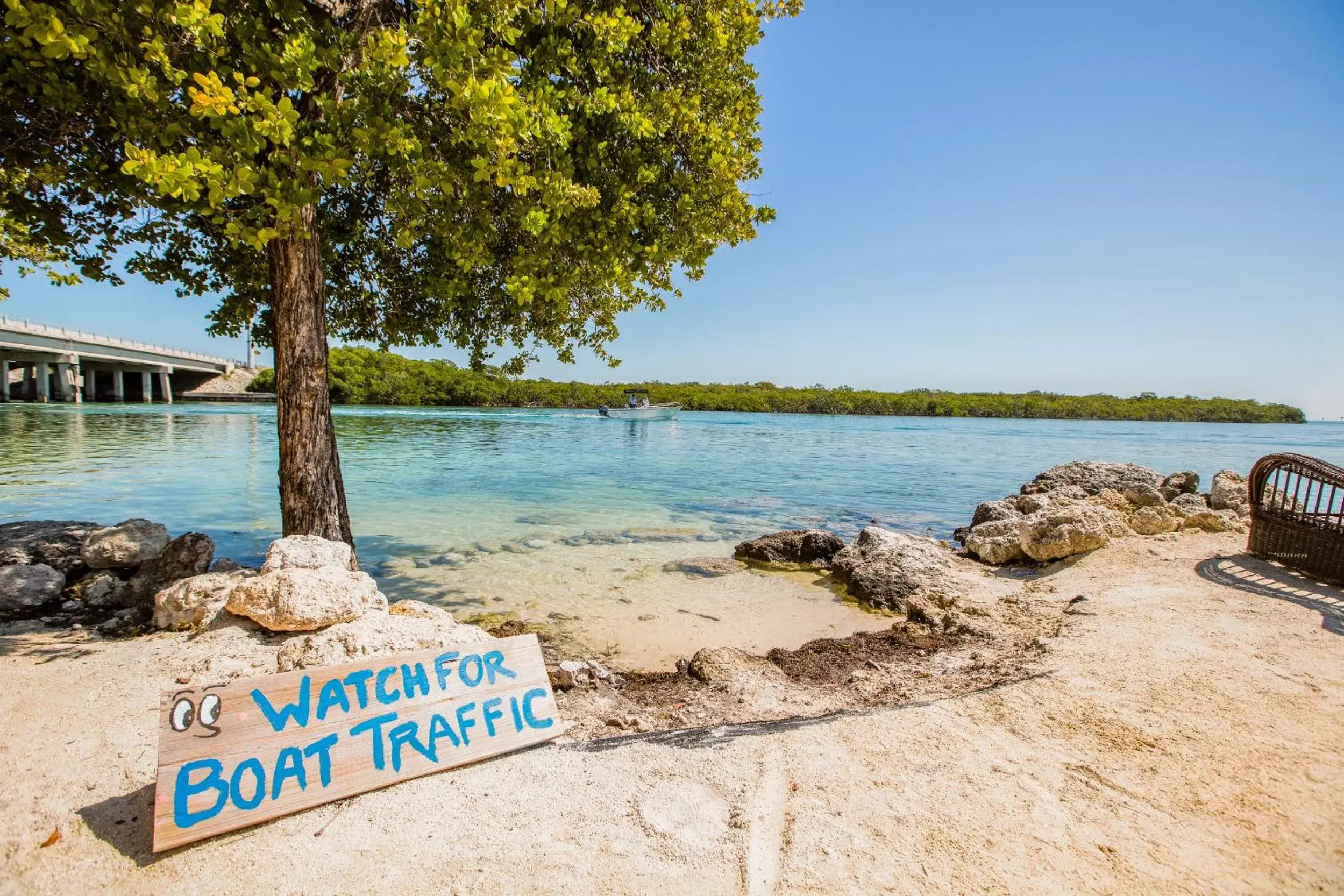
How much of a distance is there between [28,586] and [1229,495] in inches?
645

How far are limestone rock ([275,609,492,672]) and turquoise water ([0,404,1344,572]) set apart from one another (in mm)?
5470

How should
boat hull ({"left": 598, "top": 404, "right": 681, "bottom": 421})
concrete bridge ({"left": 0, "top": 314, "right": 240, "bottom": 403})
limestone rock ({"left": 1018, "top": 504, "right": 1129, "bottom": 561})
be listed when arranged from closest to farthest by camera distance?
limestone rock ({"left": 1018, "top": 504, "right": 1129, "bottom": 561}) → concrete bridge ({"left": 0, "top": 314, "right": 240, "bottom": 403}) → boat hull ({"left": 598, "top": 404, "right": 681, "bottom": 421})

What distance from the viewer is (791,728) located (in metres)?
3.32

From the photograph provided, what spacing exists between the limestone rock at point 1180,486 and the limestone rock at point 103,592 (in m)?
16.4

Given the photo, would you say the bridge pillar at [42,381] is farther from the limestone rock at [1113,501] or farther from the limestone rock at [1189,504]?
the limestone rock at [1189,504]

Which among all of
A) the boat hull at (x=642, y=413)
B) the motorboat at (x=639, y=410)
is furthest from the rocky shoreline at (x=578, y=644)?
the boat hull at (x=642, y=413)

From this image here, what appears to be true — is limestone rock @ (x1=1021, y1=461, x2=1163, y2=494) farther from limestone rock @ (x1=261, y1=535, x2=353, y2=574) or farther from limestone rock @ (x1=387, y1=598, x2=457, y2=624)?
limestone rock @ (x1=261, y1=535, x2=353, y2=574)

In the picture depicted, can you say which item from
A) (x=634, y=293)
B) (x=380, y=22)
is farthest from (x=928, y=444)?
(x=380, y=22)

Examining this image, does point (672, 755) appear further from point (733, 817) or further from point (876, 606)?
point (876, 606)

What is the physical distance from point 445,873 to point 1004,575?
25.4 ft

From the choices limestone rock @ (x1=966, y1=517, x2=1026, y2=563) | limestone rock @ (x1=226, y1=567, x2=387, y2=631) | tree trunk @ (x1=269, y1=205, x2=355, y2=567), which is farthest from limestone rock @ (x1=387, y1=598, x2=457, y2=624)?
limestone rock @ (x1=966, y1=517, x2=1026, y2=563)

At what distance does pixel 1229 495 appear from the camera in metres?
10.2

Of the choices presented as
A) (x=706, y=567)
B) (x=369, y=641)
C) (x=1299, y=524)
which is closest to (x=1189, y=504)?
(x=1299, y=524)

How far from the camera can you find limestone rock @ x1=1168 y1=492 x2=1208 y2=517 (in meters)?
9.18
